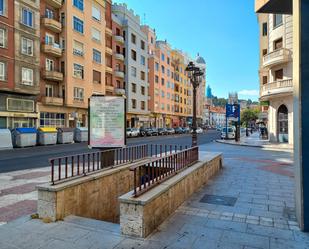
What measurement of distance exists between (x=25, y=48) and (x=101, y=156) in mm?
24648

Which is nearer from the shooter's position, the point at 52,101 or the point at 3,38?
the point at 3,38

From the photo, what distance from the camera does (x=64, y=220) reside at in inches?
189

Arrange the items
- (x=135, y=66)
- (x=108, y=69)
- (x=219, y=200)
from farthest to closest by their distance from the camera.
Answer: (x=135, y=66), (x=108, y=69), (x=219, y=200)

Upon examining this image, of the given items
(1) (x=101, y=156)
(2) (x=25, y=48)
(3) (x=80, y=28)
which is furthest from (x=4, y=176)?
(3) (x=80, y=28)

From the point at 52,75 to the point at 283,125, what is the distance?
25.1 meters

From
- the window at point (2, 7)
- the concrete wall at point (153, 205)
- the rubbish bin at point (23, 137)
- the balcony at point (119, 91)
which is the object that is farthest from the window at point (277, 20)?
the balcony at point (119, 91)

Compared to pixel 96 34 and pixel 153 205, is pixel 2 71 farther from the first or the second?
pixel 153 205

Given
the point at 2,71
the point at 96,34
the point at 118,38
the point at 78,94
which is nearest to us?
the point at 2,71

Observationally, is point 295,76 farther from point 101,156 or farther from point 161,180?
point 101,156

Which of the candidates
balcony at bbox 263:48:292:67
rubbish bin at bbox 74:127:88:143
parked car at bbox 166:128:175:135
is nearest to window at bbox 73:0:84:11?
rubbish bin at bbox 74:127:88:143

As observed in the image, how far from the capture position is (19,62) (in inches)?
1033

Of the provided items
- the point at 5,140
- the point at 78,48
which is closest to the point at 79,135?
the point at 5,140

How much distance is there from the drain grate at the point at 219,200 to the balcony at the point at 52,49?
94.0 feet

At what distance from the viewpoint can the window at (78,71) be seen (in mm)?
33594
